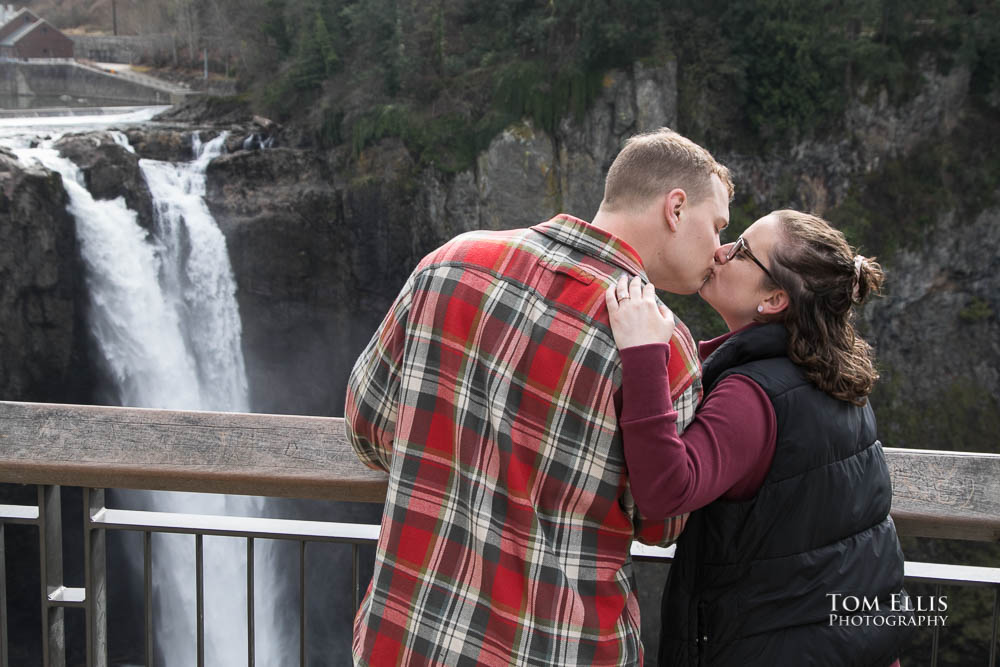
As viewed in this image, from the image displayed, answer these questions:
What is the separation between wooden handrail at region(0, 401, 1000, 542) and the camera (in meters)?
1.92

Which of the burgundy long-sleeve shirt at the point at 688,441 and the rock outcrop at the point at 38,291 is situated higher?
the burgundy long-sleeve shirt at the point at 688,441

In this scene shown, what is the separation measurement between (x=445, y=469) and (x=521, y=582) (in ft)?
0.81

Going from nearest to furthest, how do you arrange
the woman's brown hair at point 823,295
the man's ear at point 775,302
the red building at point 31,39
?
the woman's brown hair at point 823,295 < the man's ear at point 775,302 < the red building at point 31,39

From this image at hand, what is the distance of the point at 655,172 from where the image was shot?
→ 64.5 inches

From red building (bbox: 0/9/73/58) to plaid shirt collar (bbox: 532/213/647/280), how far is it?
32.4 metres

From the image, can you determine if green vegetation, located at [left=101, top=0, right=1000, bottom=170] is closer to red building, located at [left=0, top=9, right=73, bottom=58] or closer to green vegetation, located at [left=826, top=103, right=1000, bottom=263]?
green vegetation, located at [left=826, top=103, right=1000, bottom=263]

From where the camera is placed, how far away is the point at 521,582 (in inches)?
60.6

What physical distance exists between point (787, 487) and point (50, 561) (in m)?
1.76

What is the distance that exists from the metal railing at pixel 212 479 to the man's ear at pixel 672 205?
0.77 m

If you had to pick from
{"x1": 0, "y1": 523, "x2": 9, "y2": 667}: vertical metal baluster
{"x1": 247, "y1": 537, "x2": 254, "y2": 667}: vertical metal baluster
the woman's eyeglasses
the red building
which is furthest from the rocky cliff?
the woman's eyeglasses

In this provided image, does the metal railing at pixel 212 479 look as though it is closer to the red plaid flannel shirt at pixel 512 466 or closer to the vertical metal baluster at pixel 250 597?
the vertical metal baluster at pixel 250 597

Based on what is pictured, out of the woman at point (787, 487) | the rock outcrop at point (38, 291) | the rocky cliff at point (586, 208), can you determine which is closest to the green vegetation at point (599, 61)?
the rocky cliff at point (586, 208)

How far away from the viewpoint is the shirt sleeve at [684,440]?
1.46 meters

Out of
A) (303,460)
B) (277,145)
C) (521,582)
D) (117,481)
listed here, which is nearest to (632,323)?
(521,582)
